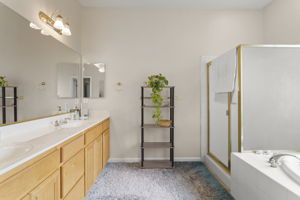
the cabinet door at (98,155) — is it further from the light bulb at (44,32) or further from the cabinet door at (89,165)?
the light bulb at (44,32)

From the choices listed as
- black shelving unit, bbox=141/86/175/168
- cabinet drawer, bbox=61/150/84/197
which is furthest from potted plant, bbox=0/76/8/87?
black shelving unit, bbox=141/86/175/168

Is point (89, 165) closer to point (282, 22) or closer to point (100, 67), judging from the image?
point (100, 67)

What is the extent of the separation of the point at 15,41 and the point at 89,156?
1.32 m

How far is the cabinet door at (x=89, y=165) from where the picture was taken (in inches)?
73.5

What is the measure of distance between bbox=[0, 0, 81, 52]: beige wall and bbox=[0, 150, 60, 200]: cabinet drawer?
1.34 meters


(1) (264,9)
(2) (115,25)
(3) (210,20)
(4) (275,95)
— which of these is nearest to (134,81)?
(2) (115,25)

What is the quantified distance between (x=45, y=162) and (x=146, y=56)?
7.53 ft

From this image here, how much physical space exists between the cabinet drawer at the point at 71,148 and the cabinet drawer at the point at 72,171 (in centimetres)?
5

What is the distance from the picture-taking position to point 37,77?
69.5 inches

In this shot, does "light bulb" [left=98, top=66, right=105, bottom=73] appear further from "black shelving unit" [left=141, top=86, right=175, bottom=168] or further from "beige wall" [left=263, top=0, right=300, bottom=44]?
"beige wall" [left=263, top=0, right=300, bottom=44]

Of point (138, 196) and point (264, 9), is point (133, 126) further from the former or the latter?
point (264, 9)

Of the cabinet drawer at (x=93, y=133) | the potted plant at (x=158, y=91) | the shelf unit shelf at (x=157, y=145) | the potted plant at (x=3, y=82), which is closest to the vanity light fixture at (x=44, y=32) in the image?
the potted plant at (x=3, y=82)

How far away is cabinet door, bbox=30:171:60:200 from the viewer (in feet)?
3.38

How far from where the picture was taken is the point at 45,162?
111 cm
